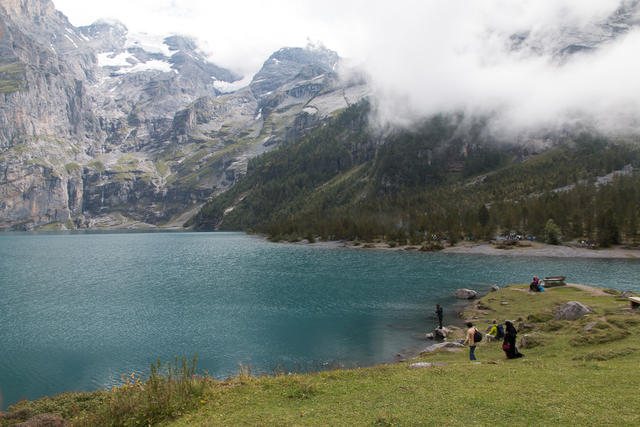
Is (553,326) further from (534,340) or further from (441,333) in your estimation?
(441,333)

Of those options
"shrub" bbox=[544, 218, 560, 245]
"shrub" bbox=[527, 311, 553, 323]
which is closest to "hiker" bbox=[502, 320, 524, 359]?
"shrub" bbox=[527, 311, 553, 323]

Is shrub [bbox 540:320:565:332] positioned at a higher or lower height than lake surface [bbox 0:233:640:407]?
higher

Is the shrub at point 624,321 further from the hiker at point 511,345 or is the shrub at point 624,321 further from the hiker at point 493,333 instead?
the hiker at point 511,345

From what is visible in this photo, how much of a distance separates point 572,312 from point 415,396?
1050 inches

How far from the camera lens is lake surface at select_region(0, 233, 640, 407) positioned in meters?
38.2

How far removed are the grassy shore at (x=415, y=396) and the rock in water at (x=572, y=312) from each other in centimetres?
830

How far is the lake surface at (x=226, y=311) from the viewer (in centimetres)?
3816

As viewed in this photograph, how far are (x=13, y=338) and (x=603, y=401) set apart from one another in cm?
6280

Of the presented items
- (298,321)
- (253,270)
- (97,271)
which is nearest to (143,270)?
(97,271)

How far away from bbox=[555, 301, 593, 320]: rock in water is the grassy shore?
8302 millimetres

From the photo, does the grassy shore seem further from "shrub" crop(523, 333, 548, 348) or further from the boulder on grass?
the boulder on grass

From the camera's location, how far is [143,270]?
106 meters

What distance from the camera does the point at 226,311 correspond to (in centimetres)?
5966

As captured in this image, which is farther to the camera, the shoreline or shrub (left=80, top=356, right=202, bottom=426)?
the shoreline
